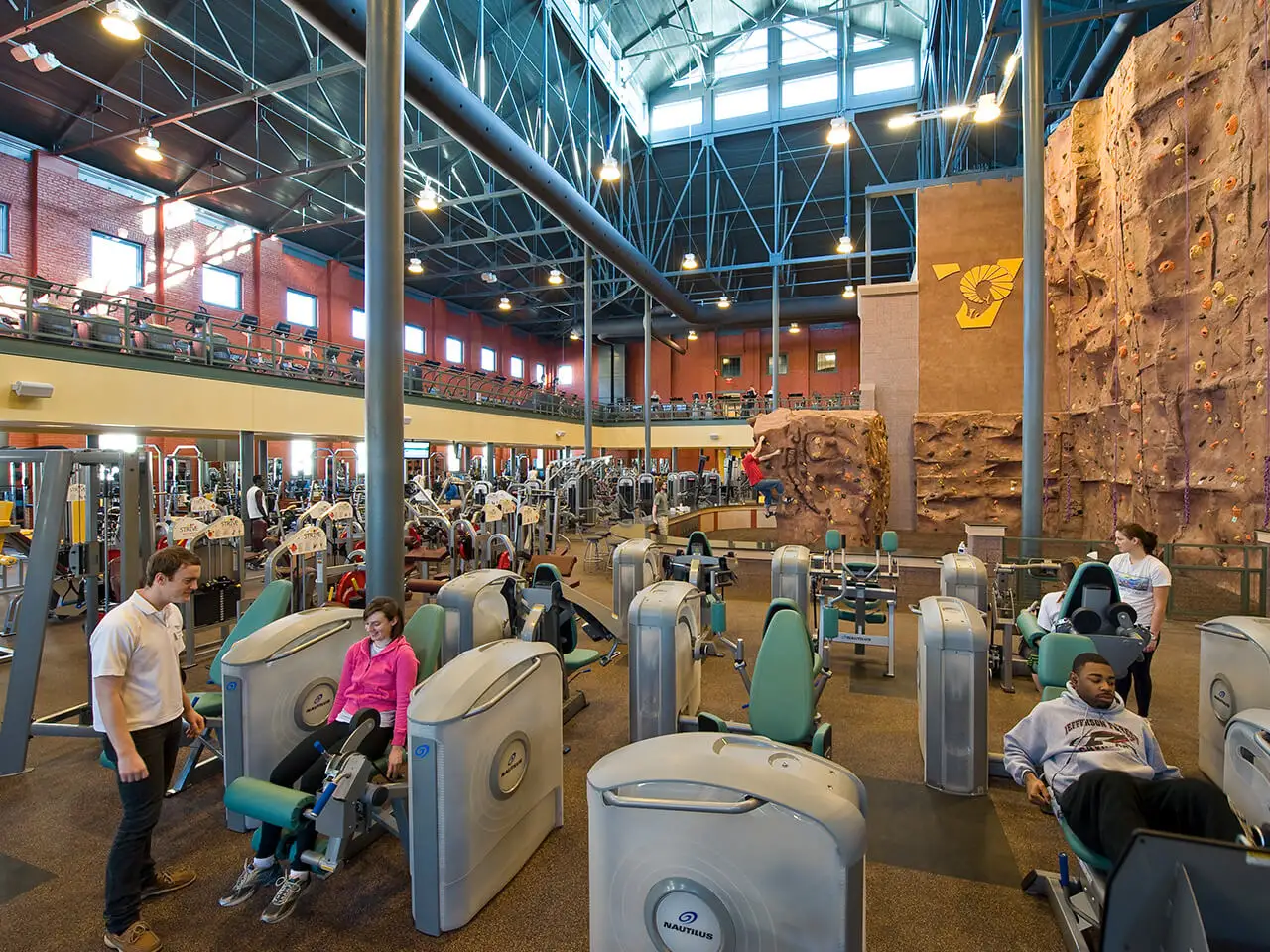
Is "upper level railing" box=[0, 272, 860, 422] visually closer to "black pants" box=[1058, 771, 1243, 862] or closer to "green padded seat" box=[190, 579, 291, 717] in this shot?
"green padded seat" box=[190, 579, 291, 717]

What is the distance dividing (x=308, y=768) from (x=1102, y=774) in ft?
9.84

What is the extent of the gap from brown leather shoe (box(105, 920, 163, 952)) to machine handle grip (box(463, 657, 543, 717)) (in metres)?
1.39

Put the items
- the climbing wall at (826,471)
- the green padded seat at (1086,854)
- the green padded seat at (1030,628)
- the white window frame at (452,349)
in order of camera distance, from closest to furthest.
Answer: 1. the green padded seat at (1086,854)
2. the green padded seat at (1030,628)
3. the climbing wall at (826,471)
4. the white window frame at (452,349)

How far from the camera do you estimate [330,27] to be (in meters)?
6.79

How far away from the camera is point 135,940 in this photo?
7.54 ft

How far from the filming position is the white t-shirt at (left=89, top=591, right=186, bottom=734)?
224 cm

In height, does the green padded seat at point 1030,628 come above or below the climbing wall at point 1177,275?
below

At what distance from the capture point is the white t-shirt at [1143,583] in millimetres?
3852

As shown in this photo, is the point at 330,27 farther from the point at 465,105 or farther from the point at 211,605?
the point at 211,605

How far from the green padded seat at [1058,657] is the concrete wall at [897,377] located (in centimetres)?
935

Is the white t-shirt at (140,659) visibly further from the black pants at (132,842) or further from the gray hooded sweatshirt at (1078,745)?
the gray hooded sweatshirt at (1078,745)

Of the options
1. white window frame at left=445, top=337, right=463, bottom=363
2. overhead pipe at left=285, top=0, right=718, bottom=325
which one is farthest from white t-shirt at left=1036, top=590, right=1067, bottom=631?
white window frame at left=445, top=337, right=463, bottom=363

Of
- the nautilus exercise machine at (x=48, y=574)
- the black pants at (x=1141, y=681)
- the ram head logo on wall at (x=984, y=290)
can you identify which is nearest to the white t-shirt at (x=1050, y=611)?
the black pants at (x=1141, y=681)

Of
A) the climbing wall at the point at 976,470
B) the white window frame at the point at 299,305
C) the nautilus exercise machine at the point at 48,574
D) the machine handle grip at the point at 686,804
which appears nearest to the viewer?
the machine handle grip at the point at 686,804
